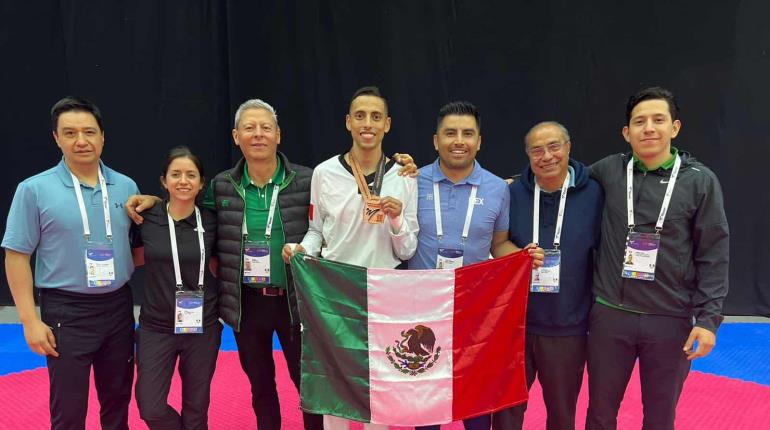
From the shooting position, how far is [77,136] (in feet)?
7.88

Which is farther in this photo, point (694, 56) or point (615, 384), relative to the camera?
point (694, 56)

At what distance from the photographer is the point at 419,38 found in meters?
5.38

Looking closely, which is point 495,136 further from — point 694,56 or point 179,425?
point 179,425

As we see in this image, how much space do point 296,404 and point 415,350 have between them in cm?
153

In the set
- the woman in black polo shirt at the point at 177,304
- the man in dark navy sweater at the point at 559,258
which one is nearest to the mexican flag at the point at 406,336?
the man in dark navy sweater at the point at 559,258

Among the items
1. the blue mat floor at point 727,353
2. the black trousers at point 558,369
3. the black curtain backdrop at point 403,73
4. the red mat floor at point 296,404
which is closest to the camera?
the black trousers at point 558,369

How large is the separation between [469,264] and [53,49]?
545 cm

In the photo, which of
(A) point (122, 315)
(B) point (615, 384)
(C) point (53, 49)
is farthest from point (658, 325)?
(C) point (53, 49)

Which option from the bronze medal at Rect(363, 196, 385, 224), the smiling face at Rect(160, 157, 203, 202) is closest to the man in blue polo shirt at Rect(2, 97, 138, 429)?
the smiling face at Rect(160, 157, 203, 202)

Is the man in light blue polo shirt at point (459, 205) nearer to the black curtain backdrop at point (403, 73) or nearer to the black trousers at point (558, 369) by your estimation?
the black trousers at point (558, 369)

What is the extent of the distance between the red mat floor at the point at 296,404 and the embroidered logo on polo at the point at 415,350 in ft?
3.60

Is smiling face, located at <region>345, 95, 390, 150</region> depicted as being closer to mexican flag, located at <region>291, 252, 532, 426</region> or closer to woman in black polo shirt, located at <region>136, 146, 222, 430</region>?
mexican flag, located at <region>291, 252, 532, 426</region>

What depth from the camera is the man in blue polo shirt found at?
234cm

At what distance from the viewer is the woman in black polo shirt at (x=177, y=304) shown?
2.47m
